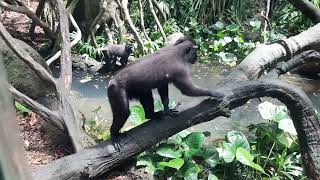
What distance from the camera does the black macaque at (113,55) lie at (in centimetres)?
748

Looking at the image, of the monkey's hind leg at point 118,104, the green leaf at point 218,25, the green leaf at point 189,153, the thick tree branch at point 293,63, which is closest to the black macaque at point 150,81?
the monkey's hind leg at point 118,104

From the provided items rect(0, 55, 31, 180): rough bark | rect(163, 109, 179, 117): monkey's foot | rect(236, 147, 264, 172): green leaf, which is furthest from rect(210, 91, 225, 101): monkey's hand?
rect(0, 55, 31, 180): rough bark

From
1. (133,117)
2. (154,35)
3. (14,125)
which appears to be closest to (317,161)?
(133,117)

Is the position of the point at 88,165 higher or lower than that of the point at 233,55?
Answer: higher

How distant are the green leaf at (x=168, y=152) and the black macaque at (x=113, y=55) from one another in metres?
3.50

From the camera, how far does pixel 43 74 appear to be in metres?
4.26

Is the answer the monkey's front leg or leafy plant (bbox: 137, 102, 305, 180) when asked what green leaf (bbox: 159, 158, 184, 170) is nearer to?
leafy plant (bbox: 137, 102, 305, 180)

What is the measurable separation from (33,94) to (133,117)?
51.0 inches

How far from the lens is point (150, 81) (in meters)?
3.74

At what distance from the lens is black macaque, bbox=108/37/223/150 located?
138 inches

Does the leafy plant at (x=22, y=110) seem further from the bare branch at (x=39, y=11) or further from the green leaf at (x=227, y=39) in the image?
the green leaf at (x=227, y=39)

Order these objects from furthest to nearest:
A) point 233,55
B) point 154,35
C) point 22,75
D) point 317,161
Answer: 1. point 154,35
2. point 233,55
3. point 22,75
4. point 317,161

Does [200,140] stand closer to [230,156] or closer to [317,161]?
[230,156]

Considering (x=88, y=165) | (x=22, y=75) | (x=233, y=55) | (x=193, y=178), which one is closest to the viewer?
(x=88, y=165)
